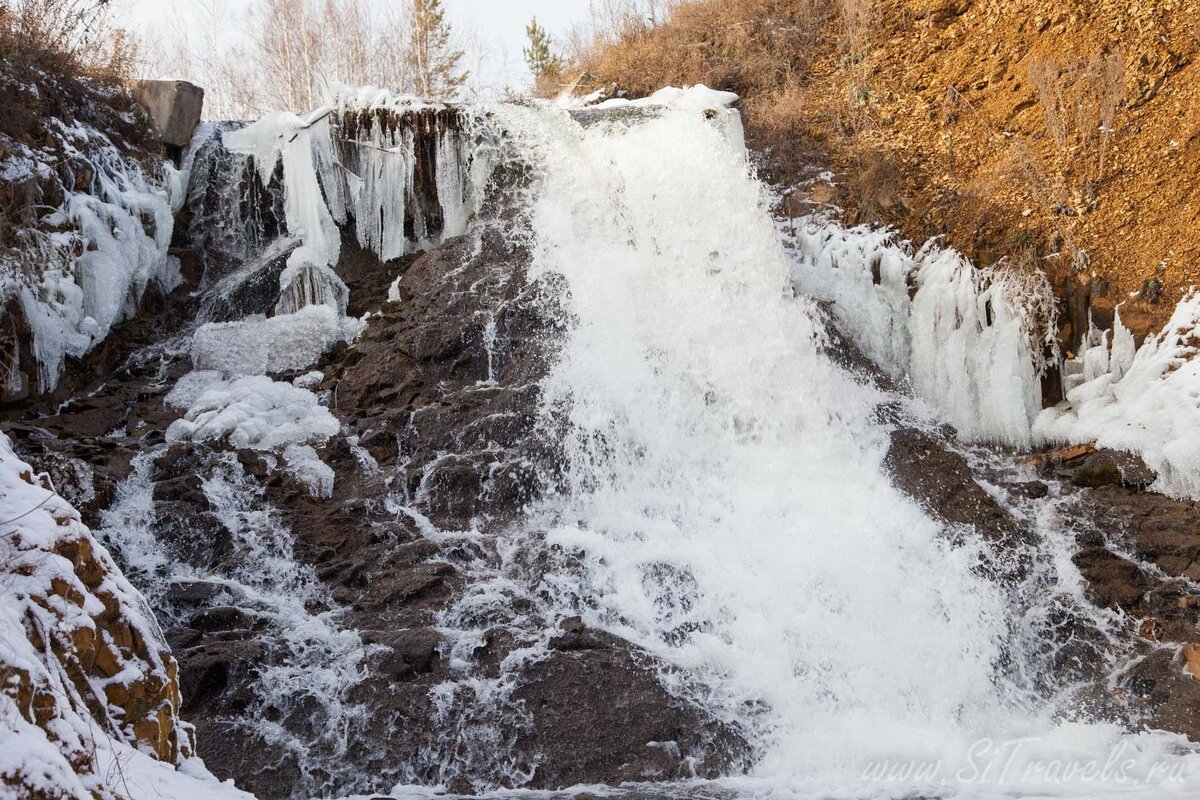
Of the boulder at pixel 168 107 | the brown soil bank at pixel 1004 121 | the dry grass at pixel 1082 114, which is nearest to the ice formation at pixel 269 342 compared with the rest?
the boulder at pixel 168 107

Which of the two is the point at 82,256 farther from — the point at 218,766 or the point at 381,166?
the point at 218,766

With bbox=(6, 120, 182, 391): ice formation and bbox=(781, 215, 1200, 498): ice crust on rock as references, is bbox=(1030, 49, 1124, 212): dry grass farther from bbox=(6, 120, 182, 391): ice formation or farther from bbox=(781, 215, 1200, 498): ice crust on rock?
bbox=(6, 120, 182, 391): ice formation

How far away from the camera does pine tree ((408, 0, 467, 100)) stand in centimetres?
2618

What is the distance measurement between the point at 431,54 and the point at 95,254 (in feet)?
63.2

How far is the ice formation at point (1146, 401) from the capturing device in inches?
301

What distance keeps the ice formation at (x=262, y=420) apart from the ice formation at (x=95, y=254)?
1.20m

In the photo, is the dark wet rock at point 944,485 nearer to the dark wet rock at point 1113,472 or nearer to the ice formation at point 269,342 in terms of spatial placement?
the dark wet rock at point 1113,472

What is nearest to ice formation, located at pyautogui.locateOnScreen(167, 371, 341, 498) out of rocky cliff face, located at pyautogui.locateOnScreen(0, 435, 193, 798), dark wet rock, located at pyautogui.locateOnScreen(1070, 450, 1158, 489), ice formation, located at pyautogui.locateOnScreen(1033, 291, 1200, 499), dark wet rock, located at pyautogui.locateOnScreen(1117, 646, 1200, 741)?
rocky cliff face, located at pyautogui.locateOnScreen(0, 435, 193, 798)

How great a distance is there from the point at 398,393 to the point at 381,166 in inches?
145

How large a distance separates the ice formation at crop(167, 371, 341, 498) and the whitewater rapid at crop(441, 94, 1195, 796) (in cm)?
206

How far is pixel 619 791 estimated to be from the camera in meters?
5.10

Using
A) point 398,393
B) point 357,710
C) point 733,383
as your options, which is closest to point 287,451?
point 398,393

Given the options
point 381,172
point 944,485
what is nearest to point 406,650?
point 944,485

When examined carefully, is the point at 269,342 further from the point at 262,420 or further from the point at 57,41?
the point at 57,41
